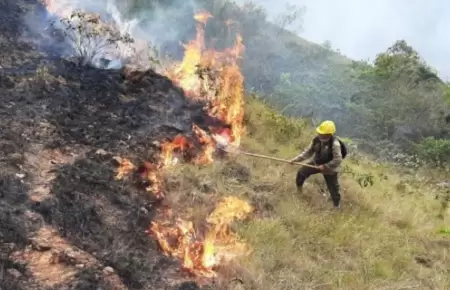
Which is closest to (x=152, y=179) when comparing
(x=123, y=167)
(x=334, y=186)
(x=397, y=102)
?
(x=123, y=167)

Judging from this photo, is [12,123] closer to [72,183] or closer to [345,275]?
[72,183]

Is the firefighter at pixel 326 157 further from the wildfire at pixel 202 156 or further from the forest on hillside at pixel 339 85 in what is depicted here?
the forest on hillside at pixel 339 85

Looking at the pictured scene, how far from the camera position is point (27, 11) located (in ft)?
32.6

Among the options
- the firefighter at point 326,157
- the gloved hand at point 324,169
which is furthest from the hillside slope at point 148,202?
the gloved hand at point 324,169

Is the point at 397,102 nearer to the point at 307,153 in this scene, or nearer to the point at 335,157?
the point at 307,153

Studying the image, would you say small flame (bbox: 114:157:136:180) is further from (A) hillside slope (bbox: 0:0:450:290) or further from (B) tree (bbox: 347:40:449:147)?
(B) tree (bbox: 347:40:449:147)

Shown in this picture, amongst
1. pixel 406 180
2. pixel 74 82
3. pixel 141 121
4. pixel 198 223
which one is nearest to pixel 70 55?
pixel 74 82

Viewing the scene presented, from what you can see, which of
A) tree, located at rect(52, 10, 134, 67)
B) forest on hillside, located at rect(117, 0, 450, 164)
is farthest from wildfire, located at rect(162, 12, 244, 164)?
forest on hillside, located at rect(117, 0, 450, 164)

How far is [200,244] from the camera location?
17.0 ft

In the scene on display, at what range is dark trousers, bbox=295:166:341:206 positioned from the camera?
7398mm

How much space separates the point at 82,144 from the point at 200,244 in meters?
2.30

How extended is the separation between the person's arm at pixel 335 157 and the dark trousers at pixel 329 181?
23 cm

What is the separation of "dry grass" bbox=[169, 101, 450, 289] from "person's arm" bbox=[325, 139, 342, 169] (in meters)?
0.62

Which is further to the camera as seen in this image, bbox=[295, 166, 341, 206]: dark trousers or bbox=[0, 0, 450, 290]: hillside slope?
bbox=[295, 166, 341, 206]: dark trousers
